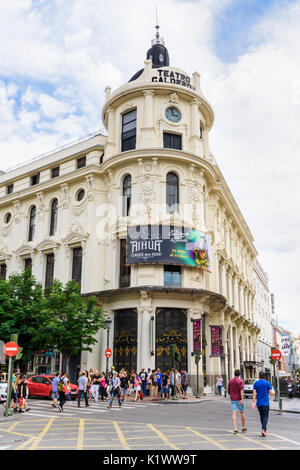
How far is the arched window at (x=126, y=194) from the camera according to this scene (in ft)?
113

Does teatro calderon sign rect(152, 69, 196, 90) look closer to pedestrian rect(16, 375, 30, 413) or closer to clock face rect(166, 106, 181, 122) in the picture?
clock face rect(166, 106, 181, 122)

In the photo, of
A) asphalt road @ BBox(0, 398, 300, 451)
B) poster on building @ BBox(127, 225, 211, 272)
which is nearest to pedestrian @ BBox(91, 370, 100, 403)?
asphalt road @ BBox(0, 398, 300, 451)

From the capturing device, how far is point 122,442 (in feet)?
34.9

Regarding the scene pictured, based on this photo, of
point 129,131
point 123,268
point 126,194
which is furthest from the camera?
point 129,131

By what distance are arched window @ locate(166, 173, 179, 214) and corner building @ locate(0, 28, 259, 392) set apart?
0.08 metres

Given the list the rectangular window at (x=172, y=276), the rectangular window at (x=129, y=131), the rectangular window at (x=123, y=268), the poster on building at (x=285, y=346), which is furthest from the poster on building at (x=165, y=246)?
the poster on building at (x=285, y=346)

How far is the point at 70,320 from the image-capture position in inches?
1133

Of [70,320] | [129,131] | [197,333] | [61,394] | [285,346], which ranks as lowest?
[61,394]

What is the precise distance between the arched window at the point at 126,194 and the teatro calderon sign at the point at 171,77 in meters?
7.98

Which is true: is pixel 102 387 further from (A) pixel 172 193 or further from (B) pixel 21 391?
(A) pixel 172 193

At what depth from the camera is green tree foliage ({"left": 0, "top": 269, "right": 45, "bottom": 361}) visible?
29922 mm

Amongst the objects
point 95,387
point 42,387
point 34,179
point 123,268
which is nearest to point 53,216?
point 34,179

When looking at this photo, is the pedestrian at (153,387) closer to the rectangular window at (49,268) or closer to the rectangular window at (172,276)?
the rectangular window at (172,276)

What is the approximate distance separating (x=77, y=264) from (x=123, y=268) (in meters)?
5.27
